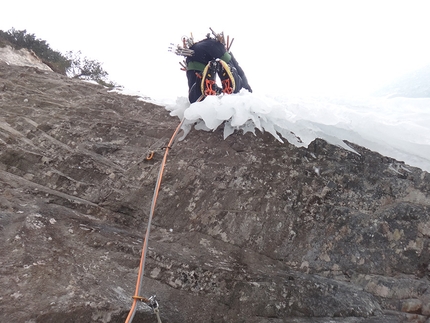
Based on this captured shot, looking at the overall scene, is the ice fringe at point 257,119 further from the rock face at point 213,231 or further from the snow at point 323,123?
the rock face at point 213,231

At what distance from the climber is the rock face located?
0.75 meters

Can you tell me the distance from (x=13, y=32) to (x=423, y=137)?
1334 centimetres

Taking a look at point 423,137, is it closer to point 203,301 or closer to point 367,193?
point 367,193

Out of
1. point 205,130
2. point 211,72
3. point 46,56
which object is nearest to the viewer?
point 205,130

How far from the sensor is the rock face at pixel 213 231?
2.01 metres

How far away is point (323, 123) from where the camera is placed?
296cm

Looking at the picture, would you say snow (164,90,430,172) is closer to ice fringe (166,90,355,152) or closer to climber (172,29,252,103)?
ice fringe (166,90,355,152)

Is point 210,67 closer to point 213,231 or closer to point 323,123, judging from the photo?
point 323,123

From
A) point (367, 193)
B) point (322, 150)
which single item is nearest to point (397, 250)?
point (367, 193)

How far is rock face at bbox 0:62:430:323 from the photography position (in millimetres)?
2006

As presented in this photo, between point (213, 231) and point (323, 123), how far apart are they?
145cm

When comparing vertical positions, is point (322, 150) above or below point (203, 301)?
above

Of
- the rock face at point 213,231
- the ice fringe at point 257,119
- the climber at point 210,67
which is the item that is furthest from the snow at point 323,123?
the climber at point 210,67

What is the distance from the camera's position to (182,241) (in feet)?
8.14
